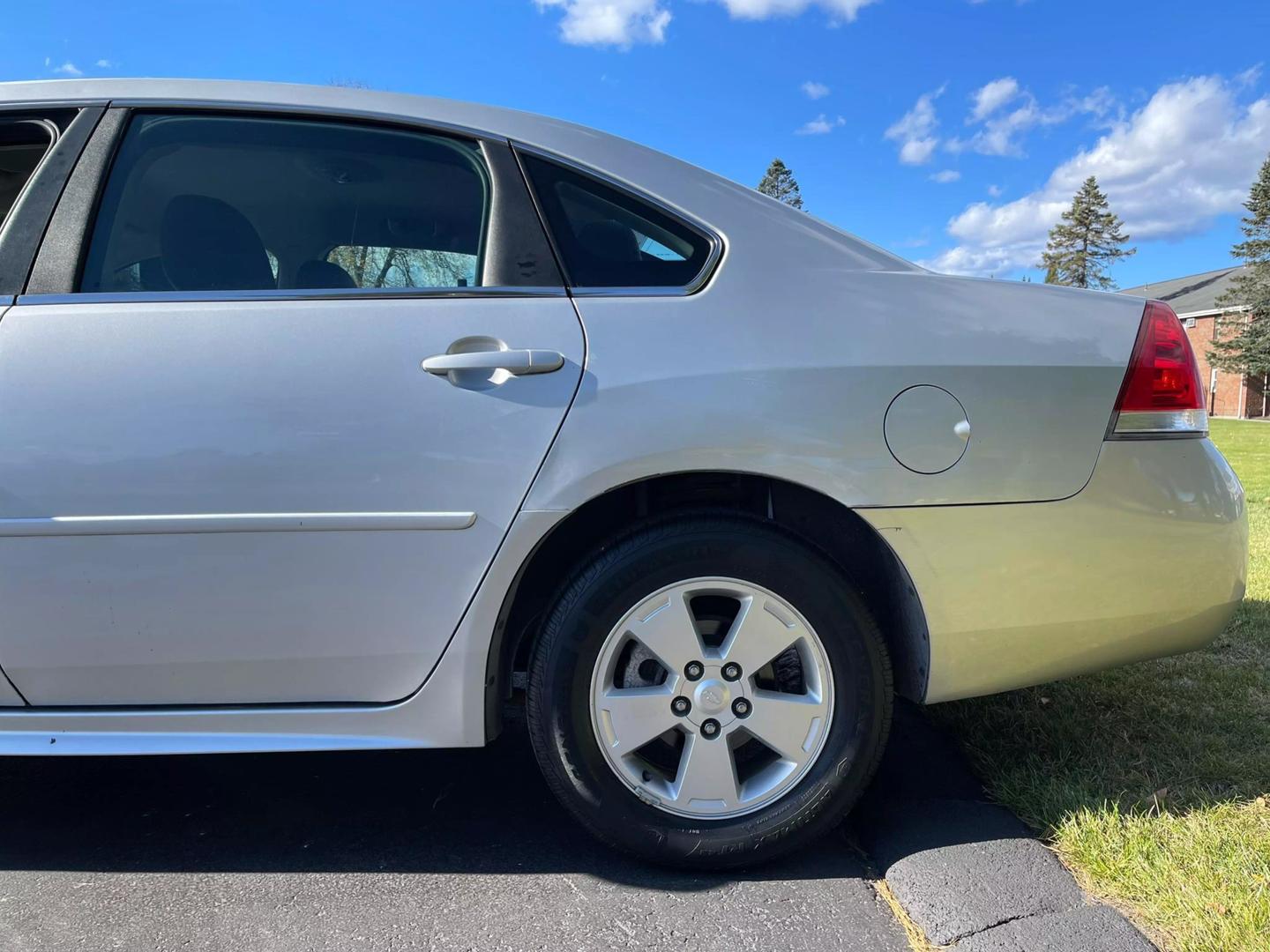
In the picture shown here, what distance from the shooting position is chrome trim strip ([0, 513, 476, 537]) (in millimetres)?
1810

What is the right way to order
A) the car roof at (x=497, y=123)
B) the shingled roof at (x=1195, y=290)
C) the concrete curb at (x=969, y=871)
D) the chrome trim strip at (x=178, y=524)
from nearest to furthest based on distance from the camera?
the concrete curb at (x=969, y=871)
the chrome trim strip at (x=178, y=524)
the car roof at (x=497, y=123)
the shingled roof at (x=1195, y=290)

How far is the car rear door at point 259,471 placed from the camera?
181 cm

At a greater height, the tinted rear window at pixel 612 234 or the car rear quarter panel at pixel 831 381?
the tinted rear window at pixel 612 234

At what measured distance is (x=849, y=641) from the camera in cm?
192

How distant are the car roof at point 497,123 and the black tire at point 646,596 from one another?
0.72 metres

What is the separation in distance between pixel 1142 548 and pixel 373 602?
1.70 meters

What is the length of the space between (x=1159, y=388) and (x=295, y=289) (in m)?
1.95

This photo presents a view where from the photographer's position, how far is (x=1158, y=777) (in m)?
2.23

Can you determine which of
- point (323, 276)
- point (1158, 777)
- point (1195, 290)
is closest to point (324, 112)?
point (323, 276)

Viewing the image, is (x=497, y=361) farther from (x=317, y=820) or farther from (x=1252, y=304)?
(x=1252, y=304)

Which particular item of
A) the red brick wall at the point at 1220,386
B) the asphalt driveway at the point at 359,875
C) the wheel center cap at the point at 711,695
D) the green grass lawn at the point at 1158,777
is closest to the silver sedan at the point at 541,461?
the wheel center cap at the point at 711,695

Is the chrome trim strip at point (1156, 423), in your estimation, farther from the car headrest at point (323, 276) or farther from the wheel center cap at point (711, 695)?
the car headrest at point (323, 276)

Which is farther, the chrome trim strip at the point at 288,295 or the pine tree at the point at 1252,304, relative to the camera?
the pine tree at the point at 1252,304

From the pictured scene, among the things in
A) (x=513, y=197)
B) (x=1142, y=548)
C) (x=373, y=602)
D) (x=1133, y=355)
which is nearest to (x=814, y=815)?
(x=1142, y=548)
